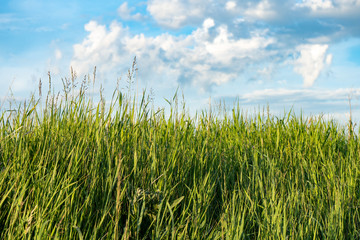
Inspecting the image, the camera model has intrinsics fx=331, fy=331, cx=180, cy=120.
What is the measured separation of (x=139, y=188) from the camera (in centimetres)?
234

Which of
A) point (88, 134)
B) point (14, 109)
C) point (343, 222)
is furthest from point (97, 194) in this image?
point (343, 222)

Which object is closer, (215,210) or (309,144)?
(215,210)

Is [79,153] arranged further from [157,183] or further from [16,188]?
[157,183]

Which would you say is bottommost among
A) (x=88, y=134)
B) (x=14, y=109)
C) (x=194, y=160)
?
(x=194, y=160)

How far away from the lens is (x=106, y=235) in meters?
2.33

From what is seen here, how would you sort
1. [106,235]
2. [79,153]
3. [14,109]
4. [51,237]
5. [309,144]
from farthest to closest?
[309,144] < [14,109] < [79,153] < [106,235] < [51,237]

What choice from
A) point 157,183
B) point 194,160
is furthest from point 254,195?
point 157,183

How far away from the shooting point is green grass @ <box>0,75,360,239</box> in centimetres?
229

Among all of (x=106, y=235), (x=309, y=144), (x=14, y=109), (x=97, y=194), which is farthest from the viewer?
(x=309, y=144)

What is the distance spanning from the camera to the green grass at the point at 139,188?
229 centimetres

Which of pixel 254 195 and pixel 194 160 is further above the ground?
pixel 194 160

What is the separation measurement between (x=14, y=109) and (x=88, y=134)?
1050 mm

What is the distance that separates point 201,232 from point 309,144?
2.38 meters

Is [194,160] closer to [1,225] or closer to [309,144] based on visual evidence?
[1,225]
